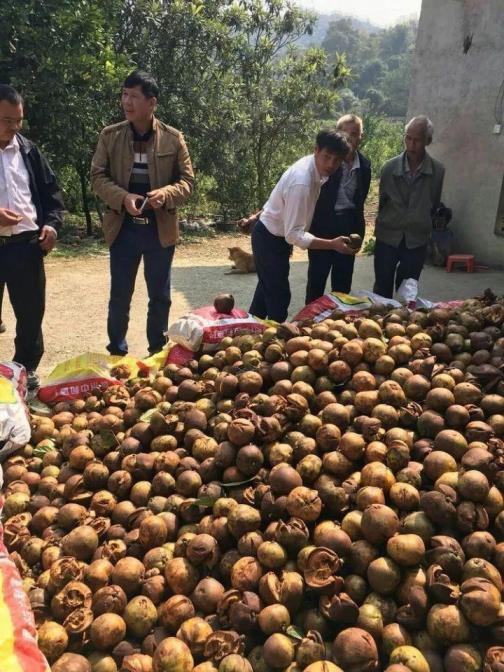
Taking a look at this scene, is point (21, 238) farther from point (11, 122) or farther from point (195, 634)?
point (195, 634)

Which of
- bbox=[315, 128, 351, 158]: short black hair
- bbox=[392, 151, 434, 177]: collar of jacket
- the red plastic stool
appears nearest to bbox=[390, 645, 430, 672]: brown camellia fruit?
bbox=[315, 128, 351, 158]: short black hair

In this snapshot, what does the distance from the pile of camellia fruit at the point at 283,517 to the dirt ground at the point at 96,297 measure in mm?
2556

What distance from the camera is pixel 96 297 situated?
300 inches

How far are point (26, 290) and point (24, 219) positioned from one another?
0.55 meters

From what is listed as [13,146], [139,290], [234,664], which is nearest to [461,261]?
[139,290]

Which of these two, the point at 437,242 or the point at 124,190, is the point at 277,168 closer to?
the point at 437,242

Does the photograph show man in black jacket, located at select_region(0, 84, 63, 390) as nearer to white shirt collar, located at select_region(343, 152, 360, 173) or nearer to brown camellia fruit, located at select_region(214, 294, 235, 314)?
brown camellia fruit, located at select_region(214, 294, 235, 314)

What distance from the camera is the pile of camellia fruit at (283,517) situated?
1937 millimetres

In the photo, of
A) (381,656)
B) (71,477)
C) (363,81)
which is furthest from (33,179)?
(363,81)

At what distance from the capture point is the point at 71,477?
2814mm

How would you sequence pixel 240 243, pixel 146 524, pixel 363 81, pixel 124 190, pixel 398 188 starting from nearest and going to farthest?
pixel 146 524 → pixel 124 190 → pixel 398 188 → pixel 240 243 → pixel 363 81

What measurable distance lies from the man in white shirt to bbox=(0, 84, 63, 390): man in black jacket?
1613mm

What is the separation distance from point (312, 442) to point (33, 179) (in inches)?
114

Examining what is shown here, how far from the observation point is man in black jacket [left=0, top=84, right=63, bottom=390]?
382 centimetres
